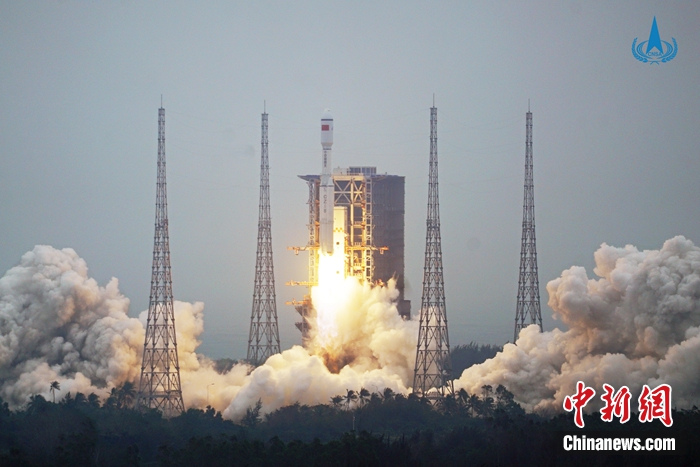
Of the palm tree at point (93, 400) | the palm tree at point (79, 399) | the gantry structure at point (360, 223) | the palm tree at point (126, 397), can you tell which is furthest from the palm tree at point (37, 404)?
the gantry structure at point (360, 223)

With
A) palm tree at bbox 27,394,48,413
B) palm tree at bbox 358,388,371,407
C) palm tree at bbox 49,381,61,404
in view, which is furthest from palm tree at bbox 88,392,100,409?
palm tree at bbox 358,388,371,407

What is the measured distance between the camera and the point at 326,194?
329ft

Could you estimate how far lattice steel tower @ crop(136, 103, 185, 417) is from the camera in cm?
9575

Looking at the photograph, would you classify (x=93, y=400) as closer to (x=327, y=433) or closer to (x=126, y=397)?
(x=126, y=397)

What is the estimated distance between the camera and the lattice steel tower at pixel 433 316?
315 ft

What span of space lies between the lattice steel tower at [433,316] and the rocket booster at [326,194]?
5521 millimetres

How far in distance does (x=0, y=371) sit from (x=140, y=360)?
717cm

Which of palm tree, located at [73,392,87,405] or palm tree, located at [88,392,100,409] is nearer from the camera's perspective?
palm tree, located at [88,392,100,409]

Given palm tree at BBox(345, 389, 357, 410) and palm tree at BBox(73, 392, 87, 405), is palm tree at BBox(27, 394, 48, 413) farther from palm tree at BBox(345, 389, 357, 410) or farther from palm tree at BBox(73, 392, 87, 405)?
palm tree at BBox(345, 389, 357, 410)

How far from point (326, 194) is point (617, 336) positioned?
16544 millimetres

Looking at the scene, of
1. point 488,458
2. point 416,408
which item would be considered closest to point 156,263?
point 416,408

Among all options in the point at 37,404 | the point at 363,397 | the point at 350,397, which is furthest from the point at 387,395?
the point at 37,404

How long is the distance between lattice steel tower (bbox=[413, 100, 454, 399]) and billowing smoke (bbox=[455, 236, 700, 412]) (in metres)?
2.67

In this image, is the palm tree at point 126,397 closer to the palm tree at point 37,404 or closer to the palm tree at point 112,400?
the palm tree at point 112,400
